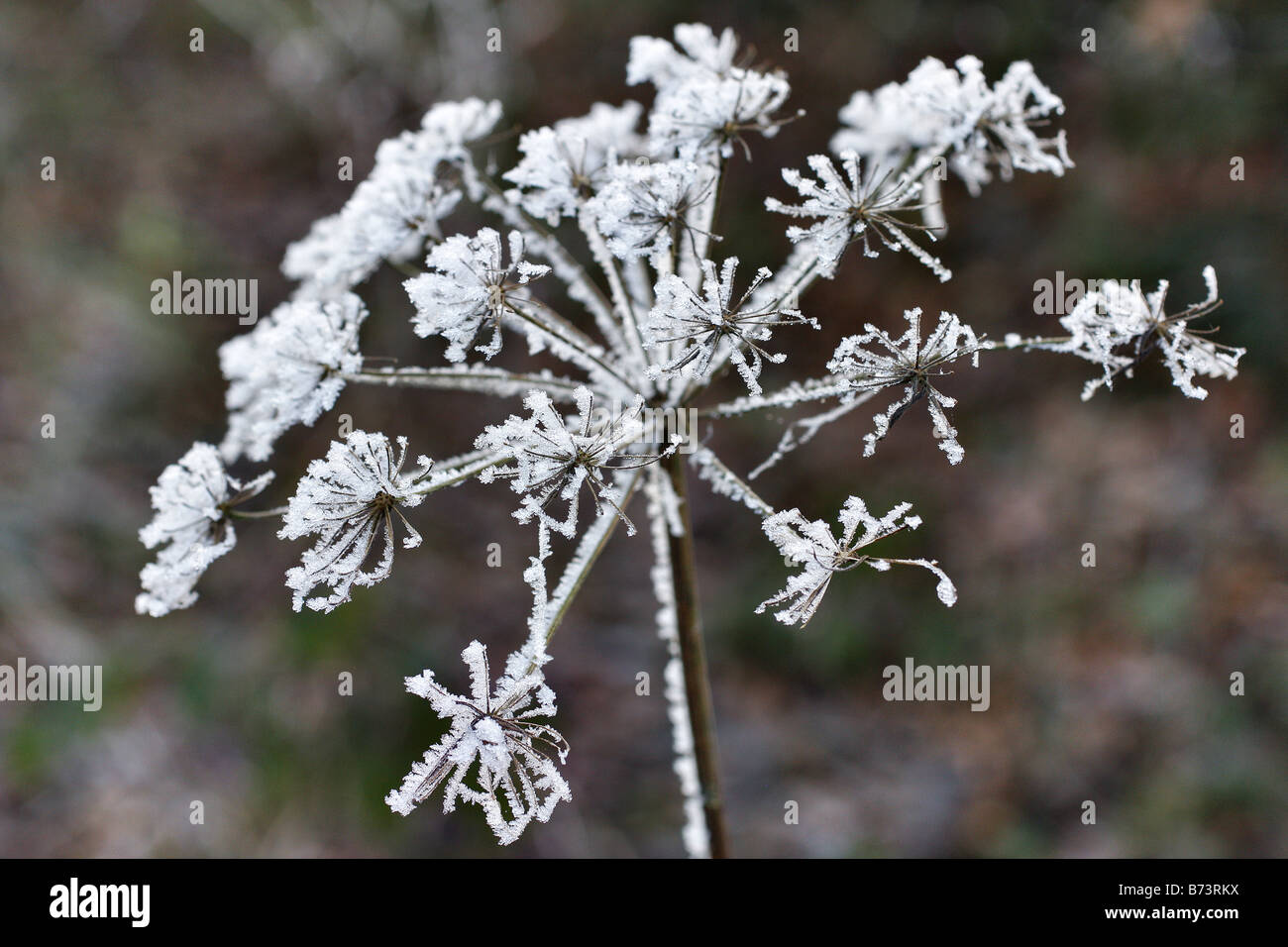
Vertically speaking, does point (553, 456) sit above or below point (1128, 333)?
below

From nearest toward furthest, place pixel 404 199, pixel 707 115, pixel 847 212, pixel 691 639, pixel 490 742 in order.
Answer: pixel 490 742
pixel 847 212
pixel 707 115
pixel 691 639
pixel 404 199

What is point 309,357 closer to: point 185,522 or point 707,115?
point 185,522

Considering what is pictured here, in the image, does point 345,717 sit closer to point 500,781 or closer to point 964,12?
point 500,781

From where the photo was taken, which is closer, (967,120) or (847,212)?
(847,212)

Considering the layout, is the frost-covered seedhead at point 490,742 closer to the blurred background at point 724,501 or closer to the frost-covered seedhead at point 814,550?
the frost-covered seedhead at point 814,550

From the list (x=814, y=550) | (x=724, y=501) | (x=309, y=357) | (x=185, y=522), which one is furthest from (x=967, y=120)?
(x=724, y=501)

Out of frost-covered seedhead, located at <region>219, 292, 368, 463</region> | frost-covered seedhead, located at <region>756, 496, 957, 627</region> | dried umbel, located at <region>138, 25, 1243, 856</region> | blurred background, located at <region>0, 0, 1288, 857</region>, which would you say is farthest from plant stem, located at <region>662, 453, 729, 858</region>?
blurred background, located at <region>0, 0, 1288, 857</region>
